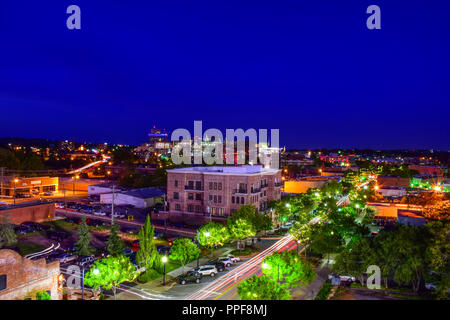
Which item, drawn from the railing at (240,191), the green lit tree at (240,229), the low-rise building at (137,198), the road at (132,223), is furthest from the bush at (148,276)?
the low-rise building at (137,198)

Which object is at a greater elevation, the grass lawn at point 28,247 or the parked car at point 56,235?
the parked car at point 56,235

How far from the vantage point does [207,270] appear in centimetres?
3020

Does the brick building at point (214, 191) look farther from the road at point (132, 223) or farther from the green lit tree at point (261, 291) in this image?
the green lit tree at point (261, 291)

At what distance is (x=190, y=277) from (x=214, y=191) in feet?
69.2

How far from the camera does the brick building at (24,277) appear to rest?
1959cm

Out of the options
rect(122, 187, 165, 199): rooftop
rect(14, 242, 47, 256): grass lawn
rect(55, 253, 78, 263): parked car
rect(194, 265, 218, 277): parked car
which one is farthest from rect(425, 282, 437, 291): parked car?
rect(122, 187, 165, 199): rooftop

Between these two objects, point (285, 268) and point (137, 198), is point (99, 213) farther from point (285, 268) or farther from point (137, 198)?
point (285, 268)

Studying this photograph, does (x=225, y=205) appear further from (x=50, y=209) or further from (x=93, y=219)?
(x=50, y=209)

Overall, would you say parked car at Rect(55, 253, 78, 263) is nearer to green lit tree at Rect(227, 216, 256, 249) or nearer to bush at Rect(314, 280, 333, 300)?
green lit tree at Rect(227, 216, 256, 249)

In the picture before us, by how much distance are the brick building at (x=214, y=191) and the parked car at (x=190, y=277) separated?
61.5ft

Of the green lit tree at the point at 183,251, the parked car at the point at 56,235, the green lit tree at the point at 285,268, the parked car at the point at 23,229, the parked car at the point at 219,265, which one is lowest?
the parked car at the point at 219,265

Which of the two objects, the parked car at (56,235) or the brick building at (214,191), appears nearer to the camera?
the parked car at (56,235)

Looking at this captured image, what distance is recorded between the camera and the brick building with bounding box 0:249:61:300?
19594mm
